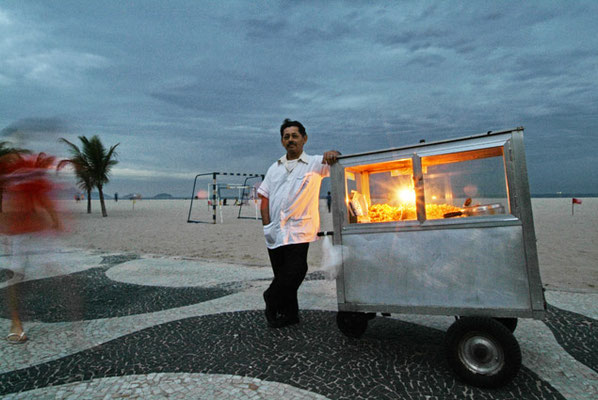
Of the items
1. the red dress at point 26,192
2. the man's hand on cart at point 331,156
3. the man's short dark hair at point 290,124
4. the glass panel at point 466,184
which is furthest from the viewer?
the man's short dark hair at point 290,124

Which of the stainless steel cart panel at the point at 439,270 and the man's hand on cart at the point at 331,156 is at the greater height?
the man's hand on cart at the point at 331,156

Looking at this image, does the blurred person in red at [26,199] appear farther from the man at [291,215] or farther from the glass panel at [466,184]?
the glass panel at [466,184]

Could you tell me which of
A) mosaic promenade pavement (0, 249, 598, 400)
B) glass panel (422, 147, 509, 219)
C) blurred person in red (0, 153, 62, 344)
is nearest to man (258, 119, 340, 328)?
mosaic promenade pavement (0, 249, 598, 400)

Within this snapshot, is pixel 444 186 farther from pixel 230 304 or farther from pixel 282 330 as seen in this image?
pixel 230 304

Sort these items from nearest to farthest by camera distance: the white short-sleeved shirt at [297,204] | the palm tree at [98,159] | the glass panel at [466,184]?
1. the glass panel at [466,184]
2. the white short-sleeved shirt at [297,204]
3. the palm tree at [98,159]

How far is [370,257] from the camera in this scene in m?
3.16

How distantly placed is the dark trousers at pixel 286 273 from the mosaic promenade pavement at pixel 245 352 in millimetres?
334

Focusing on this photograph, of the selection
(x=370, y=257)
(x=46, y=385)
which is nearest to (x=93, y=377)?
(x=46, y=385)

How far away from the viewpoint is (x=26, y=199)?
142 inches

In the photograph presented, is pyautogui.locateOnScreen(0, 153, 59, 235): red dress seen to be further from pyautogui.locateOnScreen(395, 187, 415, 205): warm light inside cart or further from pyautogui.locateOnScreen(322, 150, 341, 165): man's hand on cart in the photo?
pyautogui.locateOnScreen(395, 187, 415, 205): warm light inside cart

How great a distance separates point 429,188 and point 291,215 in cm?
140

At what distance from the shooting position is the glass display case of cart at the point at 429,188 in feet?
9.69

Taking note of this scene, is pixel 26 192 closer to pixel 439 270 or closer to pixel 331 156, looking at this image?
pixel 331 156

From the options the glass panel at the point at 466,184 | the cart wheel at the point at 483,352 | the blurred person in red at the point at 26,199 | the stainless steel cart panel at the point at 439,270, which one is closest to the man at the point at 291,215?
the stainless steel cart panel at the point at 439,270
